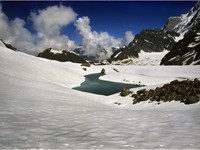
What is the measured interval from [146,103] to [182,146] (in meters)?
16.7

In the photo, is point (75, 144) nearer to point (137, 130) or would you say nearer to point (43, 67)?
point (137, 130)

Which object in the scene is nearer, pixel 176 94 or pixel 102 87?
pixel 176 94

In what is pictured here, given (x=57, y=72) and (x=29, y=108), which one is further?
(x=57, y=72)

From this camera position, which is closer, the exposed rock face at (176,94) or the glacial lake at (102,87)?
the exposed rock face at (176,94)

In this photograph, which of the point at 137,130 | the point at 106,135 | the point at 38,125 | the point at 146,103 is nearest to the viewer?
the point at 106,135

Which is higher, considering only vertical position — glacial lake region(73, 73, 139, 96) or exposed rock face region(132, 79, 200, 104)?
glacial lake region(73, 73, 139, 96)

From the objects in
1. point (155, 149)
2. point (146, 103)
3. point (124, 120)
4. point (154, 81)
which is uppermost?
point (154, 81)

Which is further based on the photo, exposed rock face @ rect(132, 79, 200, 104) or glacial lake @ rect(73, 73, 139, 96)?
glacial lake @ rect(73, 73, 139, 96)

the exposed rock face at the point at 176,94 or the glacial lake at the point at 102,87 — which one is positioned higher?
the glacial lake at the point at 102,87

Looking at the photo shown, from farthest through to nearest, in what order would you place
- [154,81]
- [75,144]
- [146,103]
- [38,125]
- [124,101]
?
1. [154,81]
2. [124,101]
3. [146,103]
4. [38,125]
5. [75,144]

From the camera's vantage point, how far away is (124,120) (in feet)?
45.7

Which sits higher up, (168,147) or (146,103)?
(146,103)

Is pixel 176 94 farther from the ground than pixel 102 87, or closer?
closer

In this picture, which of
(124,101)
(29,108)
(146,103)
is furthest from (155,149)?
(124,101)
